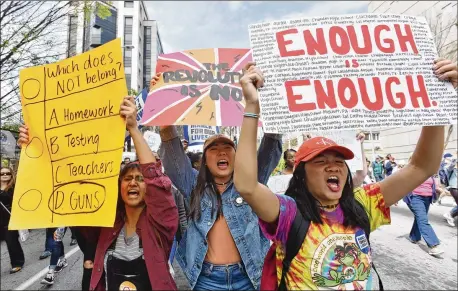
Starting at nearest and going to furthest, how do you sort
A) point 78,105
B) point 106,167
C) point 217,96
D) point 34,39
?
1. point 106,167
2. point 78,105
3. point 217,96
4. point 34,39

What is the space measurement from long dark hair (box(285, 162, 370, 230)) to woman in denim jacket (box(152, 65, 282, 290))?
45 centimetres

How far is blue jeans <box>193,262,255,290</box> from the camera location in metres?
2.14

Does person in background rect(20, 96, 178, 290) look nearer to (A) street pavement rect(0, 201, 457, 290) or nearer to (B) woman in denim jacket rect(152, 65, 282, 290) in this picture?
(B) woman in denim jacket rect(152, 65, 282, 290)

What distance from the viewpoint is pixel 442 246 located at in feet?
22.0

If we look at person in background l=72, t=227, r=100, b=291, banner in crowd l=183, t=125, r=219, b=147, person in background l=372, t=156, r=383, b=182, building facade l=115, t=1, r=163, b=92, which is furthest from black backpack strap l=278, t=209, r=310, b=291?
→ building facade l=115, t=1, r=163, b=92

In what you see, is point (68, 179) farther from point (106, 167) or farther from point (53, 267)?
point (53, 267)

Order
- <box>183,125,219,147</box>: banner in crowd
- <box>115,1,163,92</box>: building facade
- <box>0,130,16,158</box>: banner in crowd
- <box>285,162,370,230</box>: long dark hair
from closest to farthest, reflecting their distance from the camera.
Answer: <box>285,162,370,230</box>: long dark hair → <box>183,125,219,147</box>: banner in crowd → <box>0,130,16,158</box>: banner in crowd → <box>115,1,163,92</box>: building facade

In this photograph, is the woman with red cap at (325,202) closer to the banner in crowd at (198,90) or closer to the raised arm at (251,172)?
the raised arm at (251,172)

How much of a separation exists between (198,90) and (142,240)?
1.11 m

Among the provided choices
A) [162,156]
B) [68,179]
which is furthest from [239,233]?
[68,179]

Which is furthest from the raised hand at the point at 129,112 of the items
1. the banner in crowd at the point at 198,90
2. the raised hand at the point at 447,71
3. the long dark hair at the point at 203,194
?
the raised hand at the point at 447,71

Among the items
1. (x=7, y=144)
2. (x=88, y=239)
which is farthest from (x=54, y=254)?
(x=7, y=144)

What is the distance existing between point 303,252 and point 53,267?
15.2ft

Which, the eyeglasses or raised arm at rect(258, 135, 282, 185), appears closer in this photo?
the eyeglasses
